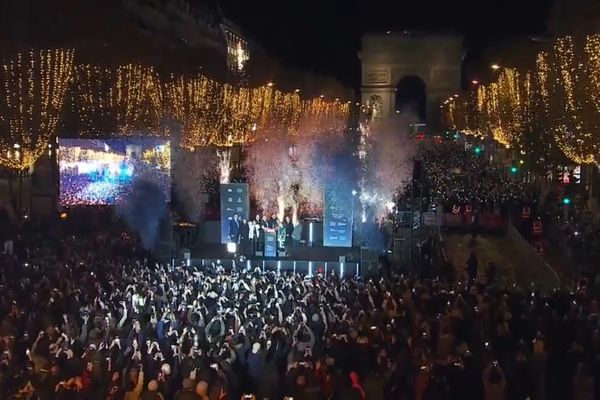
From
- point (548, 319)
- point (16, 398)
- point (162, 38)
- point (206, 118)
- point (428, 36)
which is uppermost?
point (428, 36)

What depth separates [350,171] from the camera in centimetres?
3117

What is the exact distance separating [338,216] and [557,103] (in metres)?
8.85

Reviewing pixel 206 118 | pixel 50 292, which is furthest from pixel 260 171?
pixel 50 292

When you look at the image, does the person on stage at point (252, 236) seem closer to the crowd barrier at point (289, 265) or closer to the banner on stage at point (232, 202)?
the banner on stage at point (232, 202)

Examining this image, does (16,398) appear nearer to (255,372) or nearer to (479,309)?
(255,372)

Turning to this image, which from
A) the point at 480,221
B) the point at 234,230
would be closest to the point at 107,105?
the point at 234,230

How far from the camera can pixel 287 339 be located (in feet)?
37.8

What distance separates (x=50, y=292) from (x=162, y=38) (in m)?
37.8

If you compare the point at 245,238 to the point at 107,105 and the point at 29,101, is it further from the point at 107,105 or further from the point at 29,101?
the point at 107,105

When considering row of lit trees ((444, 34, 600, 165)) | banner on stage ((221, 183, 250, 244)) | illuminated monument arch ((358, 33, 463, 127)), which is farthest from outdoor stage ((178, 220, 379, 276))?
illuminated monument arch ((358, 33, 463, 127))

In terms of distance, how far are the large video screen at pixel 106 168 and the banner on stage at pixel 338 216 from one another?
265 inches

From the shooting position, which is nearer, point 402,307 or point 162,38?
point 402,307

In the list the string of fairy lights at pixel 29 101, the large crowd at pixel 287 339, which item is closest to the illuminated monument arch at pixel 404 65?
the string of fairy lights at pixel 29 101

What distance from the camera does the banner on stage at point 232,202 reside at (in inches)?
956
